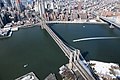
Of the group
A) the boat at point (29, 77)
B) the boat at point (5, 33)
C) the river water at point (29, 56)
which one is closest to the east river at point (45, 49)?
the river water at point (29, 56)

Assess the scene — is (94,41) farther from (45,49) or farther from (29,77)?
(29,77)

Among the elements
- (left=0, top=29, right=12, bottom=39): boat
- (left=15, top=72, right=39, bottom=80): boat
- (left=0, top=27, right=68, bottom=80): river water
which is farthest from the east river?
(left=0, top=29, right=12, bottom=39): boat

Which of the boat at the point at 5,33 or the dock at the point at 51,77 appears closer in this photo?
the dock at the point at 51,77

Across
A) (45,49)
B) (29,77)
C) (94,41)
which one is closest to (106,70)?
(94,41)

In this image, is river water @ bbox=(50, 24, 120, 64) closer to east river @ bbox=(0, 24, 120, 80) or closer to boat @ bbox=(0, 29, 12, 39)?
east river @ bbox=(0, 24, 120, 80)

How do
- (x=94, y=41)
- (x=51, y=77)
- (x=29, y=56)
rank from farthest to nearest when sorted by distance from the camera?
1. (x=94, y=41)
2. (x=29, y=56)
3. (x=51, y=77)

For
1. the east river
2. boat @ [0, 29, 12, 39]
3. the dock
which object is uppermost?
boat @ [0, 29, 12, 39]

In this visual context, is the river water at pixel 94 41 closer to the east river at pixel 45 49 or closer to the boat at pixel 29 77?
the east river at pixel 45 49

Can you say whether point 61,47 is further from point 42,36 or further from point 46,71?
point 42,36
